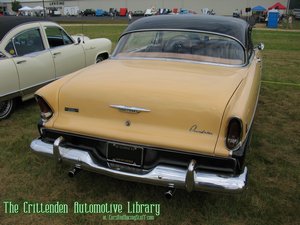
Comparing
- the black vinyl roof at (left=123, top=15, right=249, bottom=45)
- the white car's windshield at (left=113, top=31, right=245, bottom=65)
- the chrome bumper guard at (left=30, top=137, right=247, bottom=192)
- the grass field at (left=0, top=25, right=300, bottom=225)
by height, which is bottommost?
the grass field at (left=0, top=25, right=300, bottom=225)

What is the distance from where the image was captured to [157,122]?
2.79 metres

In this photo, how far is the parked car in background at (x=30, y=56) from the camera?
5262 millimetres

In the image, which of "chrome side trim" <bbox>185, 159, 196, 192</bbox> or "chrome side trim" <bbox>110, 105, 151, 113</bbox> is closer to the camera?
"chrome side trim" <bbox>185, 159, 196, 192</bbox>

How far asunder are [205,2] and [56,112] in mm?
81553

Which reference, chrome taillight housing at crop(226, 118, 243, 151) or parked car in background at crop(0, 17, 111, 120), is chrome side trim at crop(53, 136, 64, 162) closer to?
chrome taillight housing at crop(226, 118, 243, 151)

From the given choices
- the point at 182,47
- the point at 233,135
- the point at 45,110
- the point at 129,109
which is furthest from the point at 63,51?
the point at 233,135

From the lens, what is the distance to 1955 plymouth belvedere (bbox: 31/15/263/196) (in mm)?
2664

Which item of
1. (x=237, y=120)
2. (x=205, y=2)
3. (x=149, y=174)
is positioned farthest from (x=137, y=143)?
(x=205, y=2)

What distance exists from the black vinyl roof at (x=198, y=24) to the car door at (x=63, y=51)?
7.74 ft

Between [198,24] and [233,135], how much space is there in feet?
6.26

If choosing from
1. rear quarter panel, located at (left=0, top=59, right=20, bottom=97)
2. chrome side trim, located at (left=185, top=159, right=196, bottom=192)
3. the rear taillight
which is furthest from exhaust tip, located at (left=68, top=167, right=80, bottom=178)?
rear quarter panel, located at (left=0, top=59, right=20, bottom=97)

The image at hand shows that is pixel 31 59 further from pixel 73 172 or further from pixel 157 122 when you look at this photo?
pixel 157 122

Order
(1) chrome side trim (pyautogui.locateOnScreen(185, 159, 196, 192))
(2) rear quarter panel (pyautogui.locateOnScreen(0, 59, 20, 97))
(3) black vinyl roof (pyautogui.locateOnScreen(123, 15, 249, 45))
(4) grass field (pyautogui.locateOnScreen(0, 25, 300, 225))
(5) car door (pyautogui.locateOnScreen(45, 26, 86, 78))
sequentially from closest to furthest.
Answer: (1) chrome side trim (pyautogui.locateOnScreen(185, 159, 196, 192)) → (4) grass field (pyautogui.locateOnScreen(0, 25, 300, 225)) → (3) black vinyl roof (pyautogui.locateOnScreen(123, 15, 249, 45)) → (2) rear quarter panel (pyautogui.locateOnScreen(0, 59, 20, 97)) → (5) car door (pyautogui.locateOnScreen(45, 26, 86, 78))

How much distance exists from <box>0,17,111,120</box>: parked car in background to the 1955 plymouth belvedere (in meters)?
2.26
